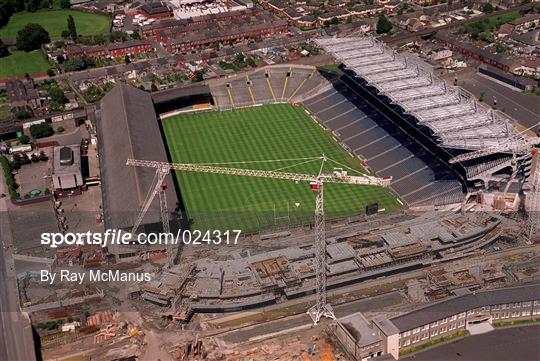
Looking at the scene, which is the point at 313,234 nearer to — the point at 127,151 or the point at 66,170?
the point at 127,151

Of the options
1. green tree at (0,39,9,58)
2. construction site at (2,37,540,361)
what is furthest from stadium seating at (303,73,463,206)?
green tree at (0,39,9,58)

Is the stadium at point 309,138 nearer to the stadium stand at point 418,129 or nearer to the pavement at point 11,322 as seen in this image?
the stadium stand at point 418,129

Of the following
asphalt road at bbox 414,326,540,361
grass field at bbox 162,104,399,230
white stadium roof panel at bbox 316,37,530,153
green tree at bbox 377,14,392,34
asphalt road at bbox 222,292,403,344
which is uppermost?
white stadium roof panel at bbox 316,37,530,153

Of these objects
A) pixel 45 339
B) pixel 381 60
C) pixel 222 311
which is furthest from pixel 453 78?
pixel 45 339

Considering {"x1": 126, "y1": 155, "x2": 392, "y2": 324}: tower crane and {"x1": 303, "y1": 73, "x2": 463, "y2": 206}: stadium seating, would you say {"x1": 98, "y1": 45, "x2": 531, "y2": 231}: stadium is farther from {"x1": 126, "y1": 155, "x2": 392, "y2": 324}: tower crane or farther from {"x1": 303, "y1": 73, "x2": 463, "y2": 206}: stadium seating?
{"x1": 126, "y1": 155, "x2": 392, "y2": 324}: tower crane

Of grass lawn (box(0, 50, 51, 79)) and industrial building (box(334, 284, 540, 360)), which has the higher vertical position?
industrial building (box(334, 284, 540, 360))

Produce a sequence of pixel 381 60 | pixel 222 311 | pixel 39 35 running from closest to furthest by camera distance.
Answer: pixel 222 311 < pixel 381 60 < pixel 39 35

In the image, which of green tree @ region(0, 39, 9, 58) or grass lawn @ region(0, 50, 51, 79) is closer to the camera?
grass lawn @ region(0, 50, 51, 79)

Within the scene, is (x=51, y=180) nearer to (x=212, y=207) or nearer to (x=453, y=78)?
(x=212, y=207)
